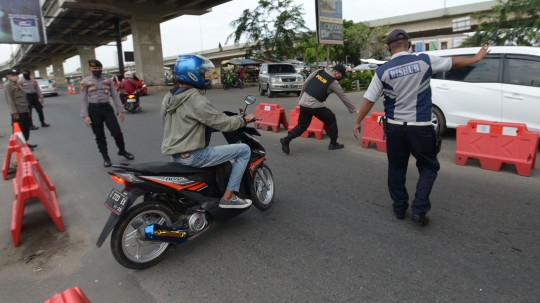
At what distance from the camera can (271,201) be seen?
14.6ft

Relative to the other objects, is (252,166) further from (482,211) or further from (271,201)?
(482,211)

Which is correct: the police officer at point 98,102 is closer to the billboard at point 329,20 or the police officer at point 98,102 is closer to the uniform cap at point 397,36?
the uniform cap at point 397,36

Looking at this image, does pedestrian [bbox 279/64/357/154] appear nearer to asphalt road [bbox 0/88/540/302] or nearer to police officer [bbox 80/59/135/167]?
asphalt road [bbox 0/88/540/302]

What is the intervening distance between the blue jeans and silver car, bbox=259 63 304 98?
16005 mm

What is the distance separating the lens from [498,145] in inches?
219

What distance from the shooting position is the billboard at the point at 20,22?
25.4 m

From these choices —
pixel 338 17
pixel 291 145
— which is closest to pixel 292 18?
pixel 338 17

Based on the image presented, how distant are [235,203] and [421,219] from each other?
187 cm

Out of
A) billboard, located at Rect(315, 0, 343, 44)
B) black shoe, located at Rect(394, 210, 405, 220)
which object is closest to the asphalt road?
black shoe, located at Rect(394, 210, 405, 220)

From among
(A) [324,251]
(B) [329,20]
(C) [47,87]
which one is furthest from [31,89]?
(C) [47,87]

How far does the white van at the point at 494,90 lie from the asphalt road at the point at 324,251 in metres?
1.64

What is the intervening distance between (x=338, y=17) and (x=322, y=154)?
615 inches

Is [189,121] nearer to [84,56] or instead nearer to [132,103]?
[132,103]

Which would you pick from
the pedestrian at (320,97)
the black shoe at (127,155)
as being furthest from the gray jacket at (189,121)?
the black shoe at (127,155)
